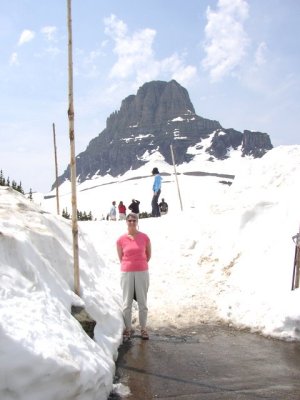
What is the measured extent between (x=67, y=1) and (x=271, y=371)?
5.86 metres

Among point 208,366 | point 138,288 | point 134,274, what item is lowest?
point 208,366

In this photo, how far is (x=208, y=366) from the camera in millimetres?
6008

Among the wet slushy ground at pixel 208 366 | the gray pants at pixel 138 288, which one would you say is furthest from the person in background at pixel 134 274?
the wet slushy ground at pixel 208 366

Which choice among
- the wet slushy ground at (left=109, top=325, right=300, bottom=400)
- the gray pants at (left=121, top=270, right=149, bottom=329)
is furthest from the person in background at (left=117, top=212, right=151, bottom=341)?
the wet slushy ground at (left=109, top=325, right=300, bottom=400)

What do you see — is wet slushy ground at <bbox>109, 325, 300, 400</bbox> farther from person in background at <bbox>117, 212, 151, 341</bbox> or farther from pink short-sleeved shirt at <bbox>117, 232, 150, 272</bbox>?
pink short-sleeved shirt at <bbox>117, 232, 150, 272</bbox>

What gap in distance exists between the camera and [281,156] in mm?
13883

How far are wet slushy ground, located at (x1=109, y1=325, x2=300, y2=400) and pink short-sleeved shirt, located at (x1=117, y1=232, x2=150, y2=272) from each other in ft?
3.80

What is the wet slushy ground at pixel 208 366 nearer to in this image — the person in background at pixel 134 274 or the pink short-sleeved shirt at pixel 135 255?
the person in background at pixel 134 274

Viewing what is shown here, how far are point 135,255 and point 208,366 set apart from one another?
6.71 feet

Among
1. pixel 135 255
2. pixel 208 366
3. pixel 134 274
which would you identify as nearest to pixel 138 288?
pixel 134 274

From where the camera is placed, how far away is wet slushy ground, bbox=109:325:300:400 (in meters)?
5.09

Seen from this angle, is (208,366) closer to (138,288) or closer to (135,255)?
(138,288)

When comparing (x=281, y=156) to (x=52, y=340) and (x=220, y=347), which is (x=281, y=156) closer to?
(x=220, y=347)

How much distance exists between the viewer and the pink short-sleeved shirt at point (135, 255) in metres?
7.12
